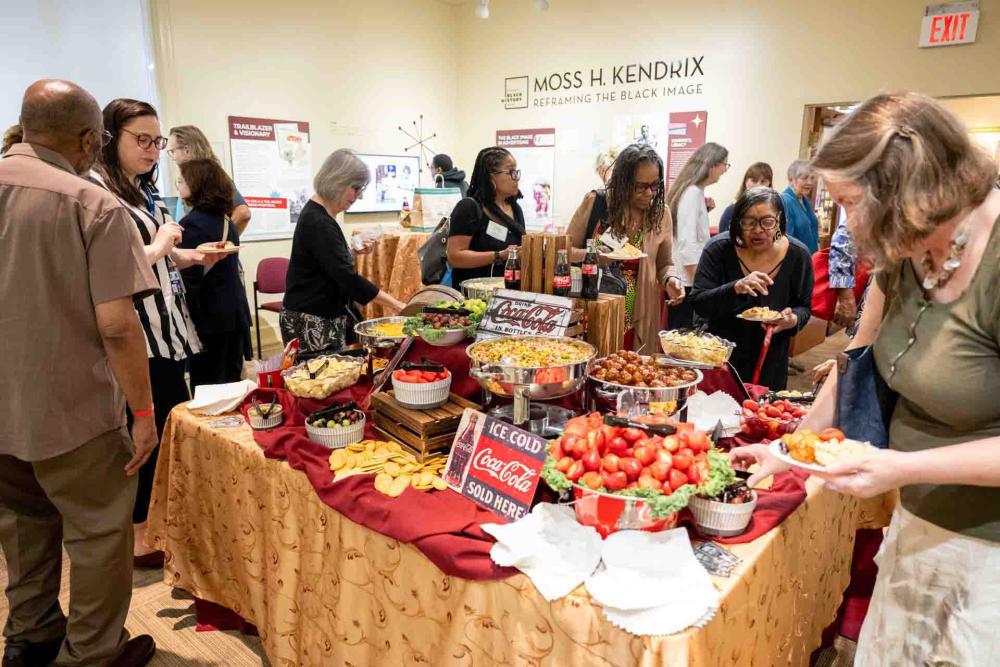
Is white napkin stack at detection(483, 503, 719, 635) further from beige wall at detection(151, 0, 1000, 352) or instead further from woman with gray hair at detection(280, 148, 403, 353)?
beige wall at detection(151, 0, 1000, 352)

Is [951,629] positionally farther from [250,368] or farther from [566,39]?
[566,39]

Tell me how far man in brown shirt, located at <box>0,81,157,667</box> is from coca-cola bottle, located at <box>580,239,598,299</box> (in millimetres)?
1259

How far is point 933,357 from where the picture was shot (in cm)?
116

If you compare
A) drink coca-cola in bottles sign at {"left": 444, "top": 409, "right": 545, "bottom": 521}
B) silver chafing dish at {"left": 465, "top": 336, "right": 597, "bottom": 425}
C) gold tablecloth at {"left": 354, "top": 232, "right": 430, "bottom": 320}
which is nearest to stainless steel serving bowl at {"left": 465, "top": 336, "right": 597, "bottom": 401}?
silver chafing dish at {"left": 465, "top": 336, "right": 597, "bottom": 425}

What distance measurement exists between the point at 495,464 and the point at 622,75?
5863mm

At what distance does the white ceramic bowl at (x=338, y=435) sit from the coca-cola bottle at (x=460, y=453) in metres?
0.37

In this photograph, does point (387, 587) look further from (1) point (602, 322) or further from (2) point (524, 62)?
(2) point (524, 62)

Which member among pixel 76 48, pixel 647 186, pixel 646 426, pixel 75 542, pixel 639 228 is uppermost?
pixel 76 48

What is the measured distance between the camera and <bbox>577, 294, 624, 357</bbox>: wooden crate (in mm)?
2008

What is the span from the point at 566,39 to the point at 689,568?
21.7ft

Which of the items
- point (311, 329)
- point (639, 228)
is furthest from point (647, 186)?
point (311, 329)

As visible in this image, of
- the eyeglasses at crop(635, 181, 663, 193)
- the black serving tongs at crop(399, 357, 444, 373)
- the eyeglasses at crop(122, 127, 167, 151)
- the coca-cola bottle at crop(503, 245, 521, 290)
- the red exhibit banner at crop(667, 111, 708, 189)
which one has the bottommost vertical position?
the black serving tongs at crop(399, 357, 444, 373)

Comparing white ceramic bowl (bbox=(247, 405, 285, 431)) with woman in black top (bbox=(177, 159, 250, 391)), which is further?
woman in black top (bbox=(177, 159, 250, 391))

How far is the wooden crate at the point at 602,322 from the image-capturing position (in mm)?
2008
